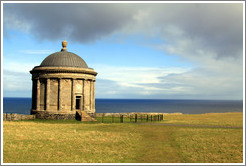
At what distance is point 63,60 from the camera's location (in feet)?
124

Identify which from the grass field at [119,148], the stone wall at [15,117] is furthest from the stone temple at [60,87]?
the grass field at [119,148]

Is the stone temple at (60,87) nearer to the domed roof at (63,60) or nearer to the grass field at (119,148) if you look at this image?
the domed roof at (63,60)

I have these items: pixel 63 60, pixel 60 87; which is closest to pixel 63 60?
A: pixel 63 60

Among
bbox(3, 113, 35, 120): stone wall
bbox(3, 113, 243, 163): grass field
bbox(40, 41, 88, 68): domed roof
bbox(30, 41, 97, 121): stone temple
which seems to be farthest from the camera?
bbox(40, 41, 88, 68): domed roof

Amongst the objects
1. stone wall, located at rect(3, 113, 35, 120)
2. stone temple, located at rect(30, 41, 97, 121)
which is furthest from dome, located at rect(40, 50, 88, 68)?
stone wall, located at rect(3, 113, 35, 120)

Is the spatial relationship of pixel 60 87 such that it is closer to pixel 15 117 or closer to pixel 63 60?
pixel 63 60

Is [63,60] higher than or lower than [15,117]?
higher

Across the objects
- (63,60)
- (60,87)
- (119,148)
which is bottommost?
(119,148)

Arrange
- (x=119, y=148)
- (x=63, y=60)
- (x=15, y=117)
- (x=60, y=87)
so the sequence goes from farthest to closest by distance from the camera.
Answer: (x=63, y=60), (x=60, y=87), (x=15, y=117), (x=119, y=148)

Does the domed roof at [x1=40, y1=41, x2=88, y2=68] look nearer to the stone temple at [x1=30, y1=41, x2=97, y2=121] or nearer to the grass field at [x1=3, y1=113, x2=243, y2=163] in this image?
the stone temple at [x1=30, y1=41, x2=97, y2=121]

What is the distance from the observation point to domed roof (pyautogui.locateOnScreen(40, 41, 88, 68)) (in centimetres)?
3756

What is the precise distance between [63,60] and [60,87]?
4.57 meters

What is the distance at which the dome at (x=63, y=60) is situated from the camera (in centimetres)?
3756

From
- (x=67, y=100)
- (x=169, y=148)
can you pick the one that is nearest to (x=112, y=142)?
(x=169, y=148)
